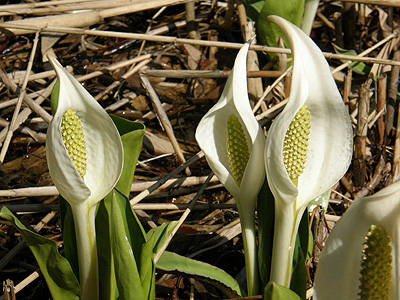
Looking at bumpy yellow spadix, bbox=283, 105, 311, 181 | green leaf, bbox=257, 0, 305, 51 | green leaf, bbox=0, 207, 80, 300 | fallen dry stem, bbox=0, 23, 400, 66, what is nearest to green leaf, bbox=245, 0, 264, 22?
green leaf, bbox=257, 0, 305, 51

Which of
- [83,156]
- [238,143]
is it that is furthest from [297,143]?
[83,156]

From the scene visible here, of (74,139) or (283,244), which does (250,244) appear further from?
(74,139)

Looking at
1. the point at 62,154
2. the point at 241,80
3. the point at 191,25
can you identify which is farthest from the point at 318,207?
the point at 191,25

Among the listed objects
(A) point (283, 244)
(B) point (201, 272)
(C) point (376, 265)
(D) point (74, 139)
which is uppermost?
(D) point (74, 139)

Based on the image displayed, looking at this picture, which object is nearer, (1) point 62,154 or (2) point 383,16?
(1) point 62,154

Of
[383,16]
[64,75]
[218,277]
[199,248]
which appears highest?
[64,75]

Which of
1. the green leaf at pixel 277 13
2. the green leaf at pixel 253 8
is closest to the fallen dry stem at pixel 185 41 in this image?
the green leaf at pixel 277 13

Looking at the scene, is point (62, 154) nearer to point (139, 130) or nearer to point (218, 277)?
point (139, 130)
